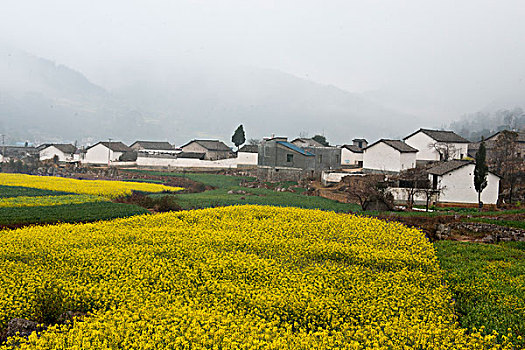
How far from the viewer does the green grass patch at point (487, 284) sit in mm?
11438

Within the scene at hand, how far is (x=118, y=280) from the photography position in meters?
12.9

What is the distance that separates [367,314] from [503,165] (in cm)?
5139

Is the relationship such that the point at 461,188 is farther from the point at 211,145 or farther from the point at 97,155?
the point at 97,155

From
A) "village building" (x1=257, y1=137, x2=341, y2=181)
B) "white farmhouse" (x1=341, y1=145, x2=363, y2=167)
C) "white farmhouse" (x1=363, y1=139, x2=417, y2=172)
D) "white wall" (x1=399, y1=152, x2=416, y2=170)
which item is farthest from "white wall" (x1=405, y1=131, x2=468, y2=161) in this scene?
"white farmhouse" (x1=341, y1=145, x2=363, y2=167)

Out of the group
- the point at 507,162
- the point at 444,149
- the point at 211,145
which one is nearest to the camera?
the point at 507,162

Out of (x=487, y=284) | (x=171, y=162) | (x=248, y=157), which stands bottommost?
(x=487, y=284)

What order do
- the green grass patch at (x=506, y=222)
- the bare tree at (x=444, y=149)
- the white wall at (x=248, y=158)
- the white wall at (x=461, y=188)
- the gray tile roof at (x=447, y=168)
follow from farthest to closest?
the white wall at (x=248, y=158)
the bare tree at (x=444, y=149)
the white wall at (x=461, y=188)
the gray tile roof at (x=447, y=168)
the green grass patch at (x=506, y=222)

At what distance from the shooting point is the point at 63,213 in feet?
85.3

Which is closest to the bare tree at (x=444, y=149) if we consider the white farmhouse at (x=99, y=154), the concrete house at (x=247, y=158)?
the concrete house at (x=247, y=158)

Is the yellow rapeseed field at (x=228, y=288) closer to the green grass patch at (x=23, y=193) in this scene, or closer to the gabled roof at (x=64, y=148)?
the green grass patch at (x=23, y=193)

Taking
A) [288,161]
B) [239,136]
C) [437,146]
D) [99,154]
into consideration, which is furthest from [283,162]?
[99,154]

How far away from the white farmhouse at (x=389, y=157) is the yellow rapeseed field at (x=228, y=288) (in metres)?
39.0

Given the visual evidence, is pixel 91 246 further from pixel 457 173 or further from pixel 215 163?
pixel 215 163

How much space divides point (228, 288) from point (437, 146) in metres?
59.0
